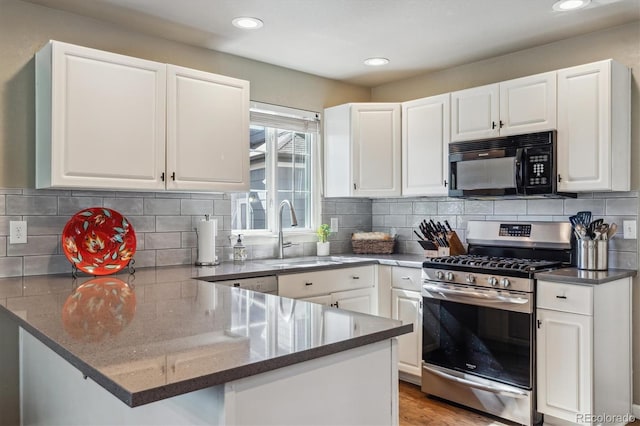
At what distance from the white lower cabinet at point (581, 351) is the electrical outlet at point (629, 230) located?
284mm

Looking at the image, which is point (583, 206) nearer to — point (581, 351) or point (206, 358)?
point (581, 351)

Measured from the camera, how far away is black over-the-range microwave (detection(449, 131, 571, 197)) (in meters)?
2.95

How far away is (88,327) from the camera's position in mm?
1441

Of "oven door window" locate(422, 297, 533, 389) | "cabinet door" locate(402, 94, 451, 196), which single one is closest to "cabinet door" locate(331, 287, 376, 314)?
"oven door window" locate(422, 297, 533, 389)

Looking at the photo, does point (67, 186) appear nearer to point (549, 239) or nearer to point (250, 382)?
point (250, 382)

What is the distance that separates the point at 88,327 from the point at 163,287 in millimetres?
804

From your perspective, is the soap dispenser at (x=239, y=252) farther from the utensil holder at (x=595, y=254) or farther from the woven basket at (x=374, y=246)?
the utensil holder at (x=595, y=254)

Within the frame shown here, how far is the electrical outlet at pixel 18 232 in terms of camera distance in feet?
8.41

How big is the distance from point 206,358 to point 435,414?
7.34 feet

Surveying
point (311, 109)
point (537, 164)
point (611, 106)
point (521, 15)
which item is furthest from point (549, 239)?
point (311, 109)

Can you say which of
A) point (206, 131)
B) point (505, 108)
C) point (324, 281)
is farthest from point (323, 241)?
point (505, 108)

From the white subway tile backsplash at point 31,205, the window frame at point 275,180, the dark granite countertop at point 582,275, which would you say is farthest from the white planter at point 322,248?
the white subway tile backsplash at point 31,205

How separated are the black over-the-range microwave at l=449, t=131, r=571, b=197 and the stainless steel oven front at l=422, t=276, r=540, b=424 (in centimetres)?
66

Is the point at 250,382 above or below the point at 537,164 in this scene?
below
